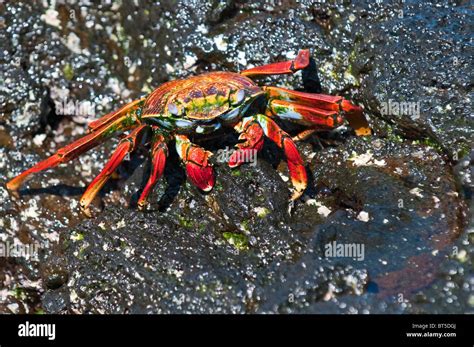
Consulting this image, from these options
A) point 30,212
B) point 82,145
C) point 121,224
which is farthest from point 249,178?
point 30,212

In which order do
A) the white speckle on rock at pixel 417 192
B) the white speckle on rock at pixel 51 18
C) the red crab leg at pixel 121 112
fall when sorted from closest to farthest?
the white speckle on rock at pixel 417 192 < the red crab leg at pixel 121 112 < the white speckle on rock at pixel 51 18

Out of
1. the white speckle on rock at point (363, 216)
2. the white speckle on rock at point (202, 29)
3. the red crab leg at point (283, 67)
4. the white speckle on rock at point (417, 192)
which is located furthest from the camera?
the white speckle on rock at point (202, 29)

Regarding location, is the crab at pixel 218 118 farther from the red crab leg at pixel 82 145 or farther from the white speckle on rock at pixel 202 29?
the white speckle on rock at pixel 202 29

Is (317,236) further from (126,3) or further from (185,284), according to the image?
(126,3)

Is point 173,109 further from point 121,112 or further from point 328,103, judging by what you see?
point 328,103

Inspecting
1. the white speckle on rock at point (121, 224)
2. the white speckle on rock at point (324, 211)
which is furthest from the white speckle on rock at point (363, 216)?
the white speckle on rock at point (121, 224)

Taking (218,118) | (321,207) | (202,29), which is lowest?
(321,207)
